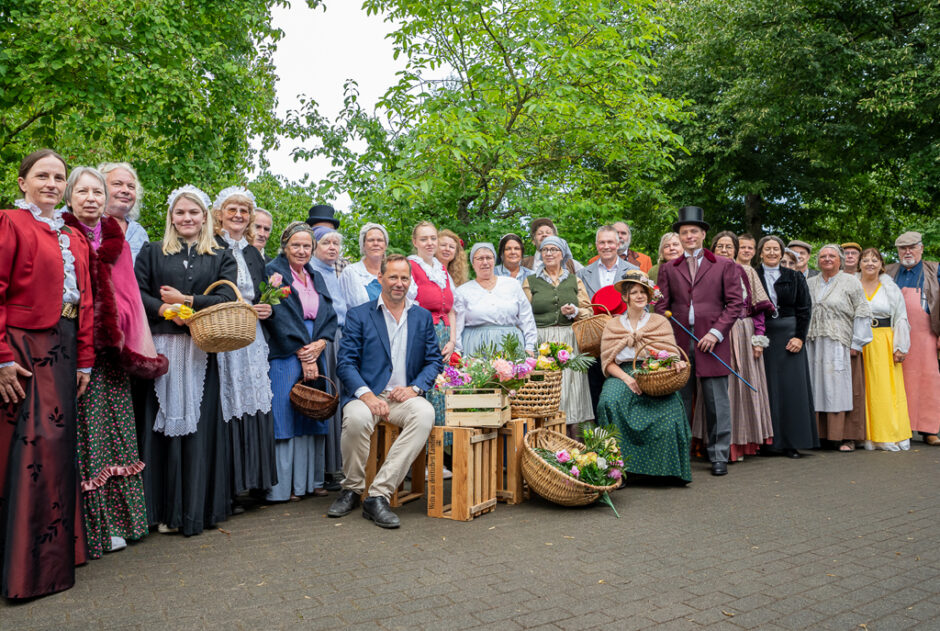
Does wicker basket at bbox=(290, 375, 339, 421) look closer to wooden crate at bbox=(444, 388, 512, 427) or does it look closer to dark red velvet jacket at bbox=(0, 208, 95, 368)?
wooden crate at bbox=(444, 388, 512, 427)

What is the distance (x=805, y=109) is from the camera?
642 inches

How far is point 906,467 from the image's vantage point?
288 inches

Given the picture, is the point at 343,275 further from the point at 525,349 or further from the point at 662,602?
the point at 662,602

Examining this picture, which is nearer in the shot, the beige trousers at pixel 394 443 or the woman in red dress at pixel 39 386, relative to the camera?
the woman in red dress at pixel 39 386

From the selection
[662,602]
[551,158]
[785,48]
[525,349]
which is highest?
[785,48]

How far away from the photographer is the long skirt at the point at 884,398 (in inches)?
335

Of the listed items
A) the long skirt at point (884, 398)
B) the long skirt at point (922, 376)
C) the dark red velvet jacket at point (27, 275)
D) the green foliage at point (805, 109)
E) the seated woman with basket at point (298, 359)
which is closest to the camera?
the dark red velvet jacket at point (27, 275)

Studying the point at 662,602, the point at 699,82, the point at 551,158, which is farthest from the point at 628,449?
the point at 699,82

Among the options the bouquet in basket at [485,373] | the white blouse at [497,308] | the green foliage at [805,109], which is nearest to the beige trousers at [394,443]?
the bouquet in basket at [485,373]

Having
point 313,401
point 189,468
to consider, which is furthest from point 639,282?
point 189,468

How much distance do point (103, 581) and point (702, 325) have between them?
563cm

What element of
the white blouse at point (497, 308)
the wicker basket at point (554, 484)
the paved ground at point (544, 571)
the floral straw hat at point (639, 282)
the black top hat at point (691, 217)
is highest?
the black top hat at point (691, 217)

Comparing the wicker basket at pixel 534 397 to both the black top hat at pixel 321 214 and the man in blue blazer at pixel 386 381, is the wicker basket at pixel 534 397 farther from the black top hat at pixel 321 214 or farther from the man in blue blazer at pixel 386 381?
the black top hat at pixel 321 214

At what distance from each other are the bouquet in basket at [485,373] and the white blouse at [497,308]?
869mm
